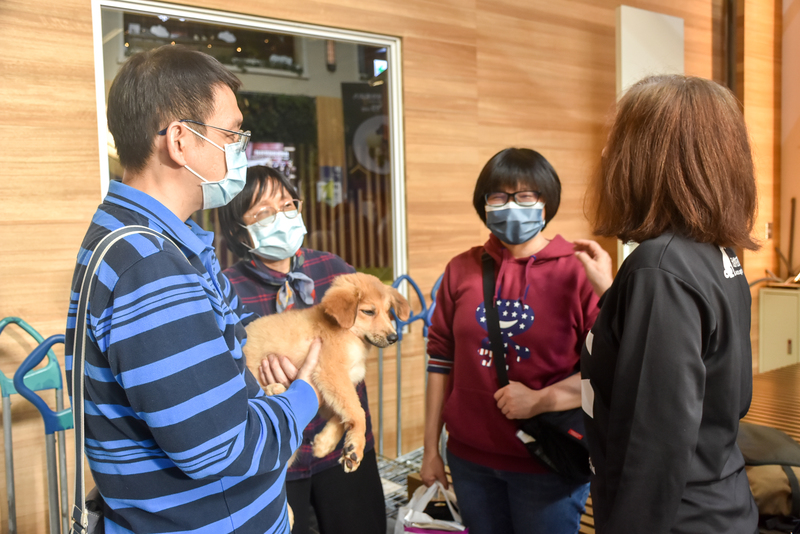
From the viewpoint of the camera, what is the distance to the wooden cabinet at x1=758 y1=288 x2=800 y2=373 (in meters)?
5.89

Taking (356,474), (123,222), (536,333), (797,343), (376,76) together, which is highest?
(376,76)

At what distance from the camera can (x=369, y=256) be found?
428cm

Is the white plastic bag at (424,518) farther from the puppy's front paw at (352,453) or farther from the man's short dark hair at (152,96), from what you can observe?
the man's short dark hair at (152,96)

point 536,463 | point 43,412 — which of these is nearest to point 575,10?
point 536,463

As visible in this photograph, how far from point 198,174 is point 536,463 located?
4.17 feet

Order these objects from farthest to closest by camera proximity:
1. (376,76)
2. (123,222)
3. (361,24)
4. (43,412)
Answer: (376,76) < (361,24) < (43,412) < (123,222)

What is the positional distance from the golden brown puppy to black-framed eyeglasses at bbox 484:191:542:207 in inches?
20.6

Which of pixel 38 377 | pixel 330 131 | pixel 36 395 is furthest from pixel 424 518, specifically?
pixel 330 131

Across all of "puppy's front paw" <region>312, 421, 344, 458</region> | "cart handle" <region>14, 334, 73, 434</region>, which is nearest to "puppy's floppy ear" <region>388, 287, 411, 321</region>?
"puppy's front paw" <region>312, 421, 344, 458</region>

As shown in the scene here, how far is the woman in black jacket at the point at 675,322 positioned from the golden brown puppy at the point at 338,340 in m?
0.63

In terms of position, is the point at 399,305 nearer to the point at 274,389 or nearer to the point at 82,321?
the point at 274,389

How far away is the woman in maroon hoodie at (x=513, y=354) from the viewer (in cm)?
176

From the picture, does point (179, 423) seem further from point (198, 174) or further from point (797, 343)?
point (797, 343)

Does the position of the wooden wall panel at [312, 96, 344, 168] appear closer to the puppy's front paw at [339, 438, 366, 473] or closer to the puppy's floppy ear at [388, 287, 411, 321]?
the puppy's floppy ear at [388, 287, 411, 321]
